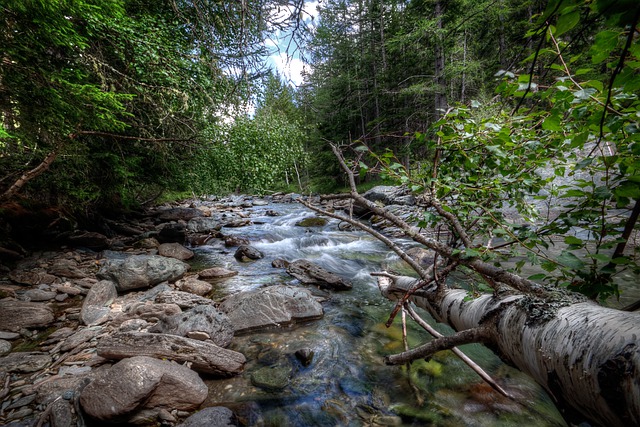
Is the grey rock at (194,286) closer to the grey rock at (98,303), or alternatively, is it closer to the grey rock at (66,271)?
the grey rock at (98,303)

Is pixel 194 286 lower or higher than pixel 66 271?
lower

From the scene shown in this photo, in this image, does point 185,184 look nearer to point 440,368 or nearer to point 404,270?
point 404,270

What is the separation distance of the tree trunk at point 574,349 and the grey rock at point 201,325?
3.73m

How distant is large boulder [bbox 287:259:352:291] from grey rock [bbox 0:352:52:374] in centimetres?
478

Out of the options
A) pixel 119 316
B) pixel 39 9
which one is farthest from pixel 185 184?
pixel 39 9

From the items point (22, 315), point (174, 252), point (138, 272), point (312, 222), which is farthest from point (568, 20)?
point (312, 222)

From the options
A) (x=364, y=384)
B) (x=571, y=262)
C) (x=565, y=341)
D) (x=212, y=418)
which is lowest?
(x=364, y=384)

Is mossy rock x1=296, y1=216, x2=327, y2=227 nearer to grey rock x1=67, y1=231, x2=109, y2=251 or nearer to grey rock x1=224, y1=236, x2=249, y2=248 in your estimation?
grey rock x1=224, y1=236, x2=249, y2=248

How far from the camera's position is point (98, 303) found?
5.11 metres

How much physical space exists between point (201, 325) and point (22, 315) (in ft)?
10.6

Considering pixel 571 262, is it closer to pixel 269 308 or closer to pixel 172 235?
pixel 269 308

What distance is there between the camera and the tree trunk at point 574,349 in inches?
35.7

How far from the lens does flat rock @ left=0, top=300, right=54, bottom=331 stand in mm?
4346

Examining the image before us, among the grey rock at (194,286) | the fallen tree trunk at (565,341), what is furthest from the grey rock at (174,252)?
the fallen tree trunk at (565,341)
